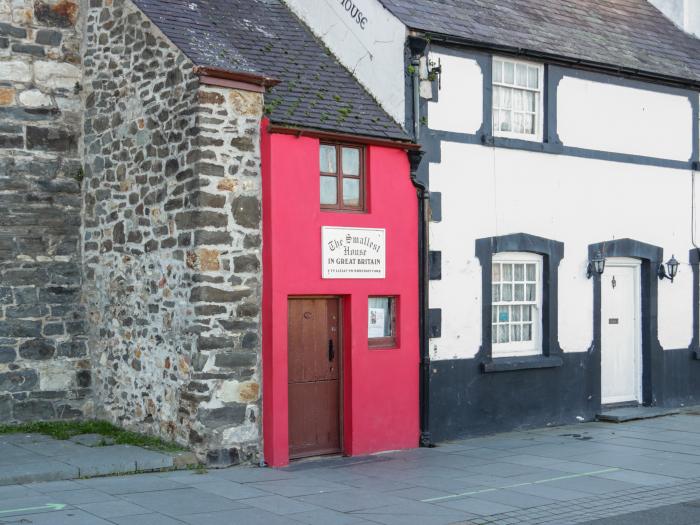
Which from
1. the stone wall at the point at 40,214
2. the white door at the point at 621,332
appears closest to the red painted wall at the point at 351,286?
the stone wall at the point at 40,214

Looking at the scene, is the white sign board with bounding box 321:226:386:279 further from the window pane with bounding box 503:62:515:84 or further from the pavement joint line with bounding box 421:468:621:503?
the window pane with bounding box 503:62:515:84

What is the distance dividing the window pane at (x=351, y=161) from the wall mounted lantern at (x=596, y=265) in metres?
4.61

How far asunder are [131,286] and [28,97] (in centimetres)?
309

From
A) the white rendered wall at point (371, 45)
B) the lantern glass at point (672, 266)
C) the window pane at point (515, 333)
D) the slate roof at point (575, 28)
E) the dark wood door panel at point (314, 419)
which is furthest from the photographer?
the lantern glass at point (672, 266)

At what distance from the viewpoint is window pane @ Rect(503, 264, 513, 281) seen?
48.0 ft

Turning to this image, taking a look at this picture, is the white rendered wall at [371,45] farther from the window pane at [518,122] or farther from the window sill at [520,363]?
the window sill at [520,363]

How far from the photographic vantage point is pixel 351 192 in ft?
41.9

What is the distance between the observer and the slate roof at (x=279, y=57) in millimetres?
11914

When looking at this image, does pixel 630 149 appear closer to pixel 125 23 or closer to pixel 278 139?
pixel 278 139

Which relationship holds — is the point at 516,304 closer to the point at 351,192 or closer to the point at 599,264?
the point at 599,264

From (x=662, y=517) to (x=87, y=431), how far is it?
7242 millimetres

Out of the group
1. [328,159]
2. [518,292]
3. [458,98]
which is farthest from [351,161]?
[518,292]

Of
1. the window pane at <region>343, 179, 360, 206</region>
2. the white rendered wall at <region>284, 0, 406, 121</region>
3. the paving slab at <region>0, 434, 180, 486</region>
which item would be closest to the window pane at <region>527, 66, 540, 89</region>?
the white rendered wall at <region>284, 0, 406, 121</region>

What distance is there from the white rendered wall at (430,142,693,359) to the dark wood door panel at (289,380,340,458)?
5.92 feet
